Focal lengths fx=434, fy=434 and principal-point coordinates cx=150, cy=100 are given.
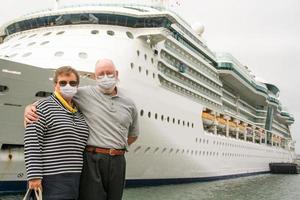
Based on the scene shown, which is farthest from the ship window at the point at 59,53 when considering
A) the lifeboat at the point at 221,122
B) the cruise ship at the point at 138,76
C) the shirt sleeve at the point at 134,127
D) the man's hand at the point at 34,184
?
the lifeboat at the point at 221,122

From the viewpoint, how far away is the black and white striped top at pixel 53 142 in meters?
3.29

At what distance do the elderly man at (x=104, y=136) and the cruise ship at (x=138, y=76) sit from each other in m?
8.55

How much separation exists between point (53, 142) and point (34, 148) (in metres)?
0.15

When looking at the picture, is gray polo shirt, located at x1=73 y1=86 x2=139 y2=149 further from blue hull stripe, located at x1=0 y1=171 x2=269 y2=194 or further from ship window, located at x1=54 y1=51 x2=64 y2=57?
ship window, located at x1=54 y1=51 x2=64 y2=57

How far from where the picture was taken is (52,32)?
18.3 m

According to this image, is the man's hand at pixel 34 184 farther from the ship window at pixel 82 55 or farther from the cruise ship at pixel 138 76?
the ship window at pixel 82 55

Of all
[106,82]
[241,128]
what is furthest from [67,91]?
[241,128]

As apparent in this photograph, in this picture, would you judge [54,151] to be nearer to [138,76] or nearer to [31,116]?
[31,116]

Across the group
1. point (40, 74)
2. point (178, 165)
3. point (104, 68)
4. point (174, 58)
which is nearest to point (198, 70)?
point (174, 58)

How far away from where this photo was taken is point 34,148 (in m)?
3.29

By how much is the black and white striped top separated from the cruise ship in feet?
28.7

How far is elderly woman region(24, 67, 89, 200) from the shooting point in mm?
3287

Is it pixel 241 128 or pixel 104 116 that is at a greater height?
pixel 241 128

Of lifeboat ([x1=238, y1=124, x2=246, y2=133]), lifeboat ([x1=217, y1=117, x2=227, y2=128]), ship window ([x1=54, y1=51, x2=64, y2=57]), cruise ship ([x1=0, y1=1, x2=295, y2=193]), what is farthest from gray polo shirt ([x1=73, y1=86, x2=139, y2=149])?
lifeboat ([x1=238, y1=124, x2=246, y2=133])
